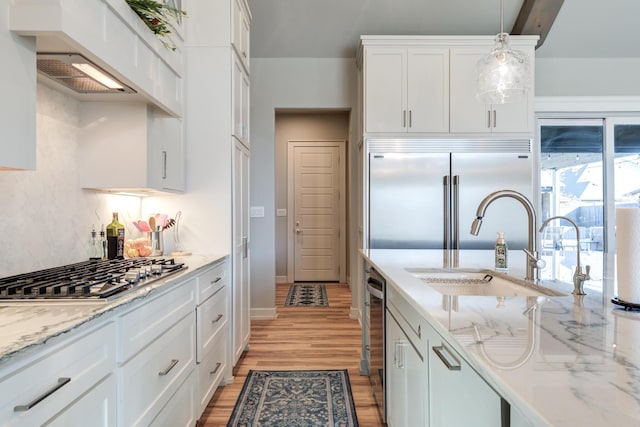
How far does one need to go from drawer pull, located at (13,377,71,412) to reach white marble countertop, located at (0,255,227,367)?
0.36 feet

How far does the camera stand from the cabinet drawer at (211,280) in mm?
2000

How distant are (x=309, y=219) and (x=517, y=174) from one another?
3.29 metres

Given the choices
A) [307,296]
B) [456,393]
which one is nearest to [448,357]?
[456,393]

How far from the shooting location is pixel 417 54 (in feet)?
10.9

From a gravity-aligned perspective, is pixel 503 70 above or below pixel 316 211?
above

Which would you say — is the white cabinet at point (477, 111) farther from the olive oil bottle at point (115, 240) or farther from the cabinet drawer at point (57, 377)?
the cabinet drawer at point (57, 377)

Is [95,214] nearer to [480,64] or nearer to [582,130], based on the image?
[480,64]

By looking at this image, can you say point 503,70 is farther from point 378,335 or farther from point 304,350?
point 304,350

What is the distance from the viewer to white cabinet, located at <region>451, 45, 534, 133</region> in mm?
3316

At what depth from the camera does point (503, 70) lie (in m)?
2.16

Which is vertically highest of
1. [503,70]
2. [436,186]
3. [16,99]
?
[503,70]

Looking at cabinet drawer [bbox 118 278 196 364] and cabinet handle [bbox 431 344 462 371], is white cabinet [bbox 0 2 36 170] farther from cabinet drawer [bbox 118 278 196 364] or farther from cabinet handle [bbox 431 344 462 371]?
cabinet handle [bbox 431 344 462 371]

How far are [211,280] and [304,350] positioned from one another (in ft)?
4.18

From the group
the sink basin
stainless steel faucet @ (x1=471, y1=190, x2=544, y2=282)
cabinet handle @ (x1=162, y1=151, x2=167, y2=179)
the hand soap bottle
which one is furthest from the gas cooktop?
the hand soap bottle
